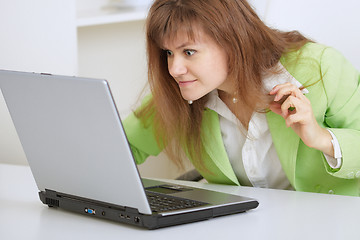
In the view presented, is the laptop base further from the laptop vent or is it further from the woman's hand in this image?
the woman's hand

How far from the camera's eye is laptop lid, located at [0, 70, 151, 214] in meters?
0.81

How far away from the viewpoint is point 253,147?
1406 mm

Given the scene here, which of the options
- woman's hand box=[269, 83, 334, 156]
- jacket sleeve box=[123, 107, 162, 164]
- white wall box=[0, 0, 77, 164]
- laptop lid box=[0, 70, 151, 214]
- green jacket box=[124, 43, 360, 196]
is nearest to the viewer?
laptop lid box=[0, 70, 151, 214]

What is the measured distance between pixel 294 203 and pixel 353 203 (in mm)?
103

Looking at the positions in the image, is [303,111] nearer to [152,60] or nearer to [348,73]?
[348,73]

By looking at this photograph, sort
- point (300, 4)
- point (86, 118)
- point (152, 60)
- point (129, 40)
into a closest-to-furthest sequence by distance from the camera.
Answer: point (86, 118)
point (152, 60)
point (300, 4)
point (129, 40)

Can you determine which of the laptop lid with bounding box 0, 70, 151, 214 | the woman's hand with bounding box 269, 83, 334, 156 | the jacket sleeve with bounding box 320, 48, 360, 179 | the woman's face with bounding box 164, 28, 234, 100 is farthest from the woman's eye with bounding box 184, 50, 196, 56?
the laptop lid with bounding box 0, 70, 151, 214

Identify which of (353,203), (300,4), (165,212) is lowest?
(353,203)

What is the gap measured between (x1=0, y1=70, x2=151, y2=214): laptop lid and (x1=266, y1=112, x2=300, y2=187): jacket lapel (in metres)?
0.54

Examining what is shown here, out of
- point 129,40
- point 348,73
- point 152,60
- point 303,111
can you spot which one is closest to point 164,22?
point 152,60

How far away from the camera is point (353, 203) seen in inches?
41.0

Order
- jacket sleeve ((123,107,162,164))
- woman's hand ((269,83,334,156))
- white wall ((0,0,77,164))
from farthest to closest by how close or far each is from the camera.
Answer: white wall ((0,0,77,164)) → jacket sleeve ((123,107,162,164)) → woman's hand ((269,83,334,156))

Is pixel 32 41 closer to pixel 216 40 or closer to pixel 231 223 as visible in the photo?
pixel 216 40

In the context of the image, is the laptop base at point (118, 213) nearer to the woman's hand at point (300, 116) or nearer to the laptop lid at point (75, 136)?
the laptop lid at point (75, 136)
